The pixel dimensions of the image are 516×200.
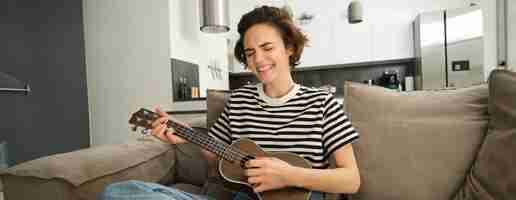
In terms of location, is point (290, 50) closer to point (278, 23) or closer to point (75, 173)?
point (278, 23)

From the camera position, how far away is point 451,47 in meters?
2.70

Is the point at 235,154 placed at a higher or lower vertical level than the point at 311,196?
higher

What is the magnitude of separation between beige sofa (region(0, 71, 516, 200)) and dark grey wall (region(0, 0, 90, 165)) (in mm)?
966

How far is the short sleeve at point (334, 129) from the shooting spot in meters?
0.77

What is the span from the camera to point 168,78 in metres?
2.03

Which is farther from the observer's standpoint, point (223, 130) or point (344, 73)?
point (344, 73)

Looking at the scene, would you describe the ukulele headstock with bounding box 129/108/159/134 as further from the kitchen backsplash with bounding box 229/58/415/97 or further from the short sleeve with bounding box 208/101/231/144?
the kitchen backsplash with bounding box 229/58/415/97

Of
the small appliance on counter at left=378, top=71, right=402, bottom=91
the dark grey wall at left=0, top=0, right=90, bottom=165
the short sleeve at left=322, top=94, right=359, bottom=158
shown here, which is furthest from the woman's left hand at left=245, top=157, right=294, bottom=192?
the small appliance on counter at left=378, top=71, right=402, bottom=91

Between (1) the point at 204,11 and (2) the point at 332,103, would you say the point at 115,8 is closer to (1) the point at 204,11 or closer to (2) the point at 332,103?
(1) the point at 204,11

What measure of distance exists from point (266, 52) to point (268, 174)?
361 millimetres

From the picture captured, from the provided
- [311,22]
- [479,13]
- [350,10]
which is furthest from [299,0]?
[479,13]

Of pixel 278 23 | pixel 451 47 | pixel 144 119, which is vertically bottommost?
pixel 144 119

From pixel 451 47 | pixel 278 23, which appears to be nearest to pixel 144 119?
pixel 278 23

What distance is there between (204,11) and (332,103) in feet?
5.66
